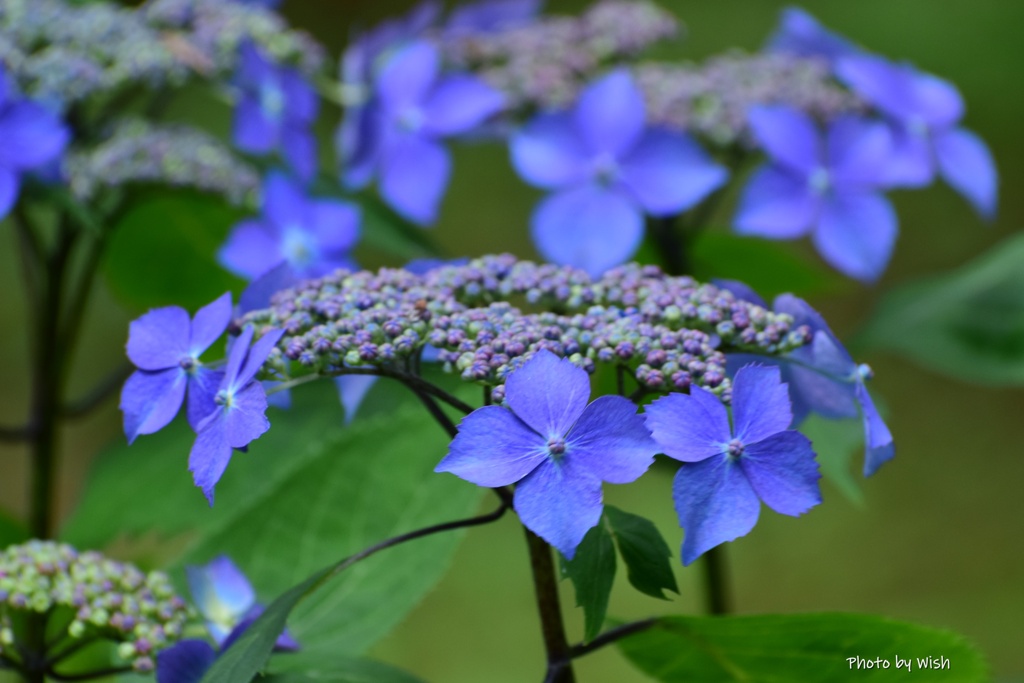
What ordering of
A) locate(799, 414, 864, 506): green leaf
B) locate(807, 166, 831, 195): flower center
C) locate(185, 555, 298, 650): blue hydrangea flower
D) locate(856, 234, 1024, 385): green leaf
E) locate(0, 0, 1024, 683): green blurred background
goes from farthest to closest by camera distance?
locate(0, 0, 1024, 683): green blurred background → locate(856, 234, 1024, 385): green leaf → locate(807, 166, 831, 195): flower center → locate(799, 414, 864, 506): green leaf → locate(185, 555, 298, 650): blue hydrangea flower

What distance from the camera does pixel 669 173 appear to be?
94 centimetres

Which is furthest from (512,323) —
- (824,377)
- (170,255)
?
(170,255)

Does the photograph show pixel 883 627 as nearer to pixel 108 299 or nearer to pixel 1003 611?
pixel 1003 611

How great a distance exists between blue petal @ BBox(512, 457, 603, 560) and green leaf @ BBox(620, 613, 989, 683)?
173mm

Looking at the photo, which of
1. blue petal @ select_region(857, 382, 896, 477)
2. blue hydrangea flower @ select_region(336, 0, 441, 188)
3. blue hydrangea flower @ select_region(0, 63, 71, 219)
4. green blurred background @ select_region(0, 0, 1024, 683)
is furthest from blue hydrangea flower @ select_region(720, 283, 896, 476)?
green blurred background @ select_region(0, 0, 1024, 683)

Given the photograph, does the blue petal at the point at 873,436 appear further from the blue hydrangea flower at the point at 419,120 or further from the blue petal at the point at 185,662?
the blue hydrangea flower at the point at 419,120

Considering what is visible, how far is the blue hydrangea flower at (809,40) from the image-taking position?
41.4 inches

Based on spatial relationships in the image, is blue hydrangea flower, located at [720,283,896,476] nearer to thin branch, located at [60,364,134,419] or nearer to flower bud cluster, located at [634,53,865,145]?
flower bud cluster, located at [634,53,865,145]

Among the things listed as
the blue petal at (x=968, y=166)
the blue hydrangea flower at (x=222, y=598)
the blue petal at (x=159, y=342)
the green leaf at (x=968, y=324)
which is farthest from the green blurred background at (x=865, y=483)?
the blue petal at (x=159, y=342)

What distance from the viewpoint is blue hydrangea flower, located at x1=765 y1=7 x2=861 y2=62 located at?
105 cm

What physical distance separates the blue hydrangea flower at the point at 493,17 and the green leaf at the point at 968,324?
42cm

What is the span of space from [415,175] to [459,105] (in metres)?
0.07

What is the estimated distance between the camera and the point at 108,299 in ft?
6.91

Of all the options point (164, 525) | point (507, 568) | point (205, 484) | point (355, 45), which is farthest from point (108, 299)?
point (205, 484)
